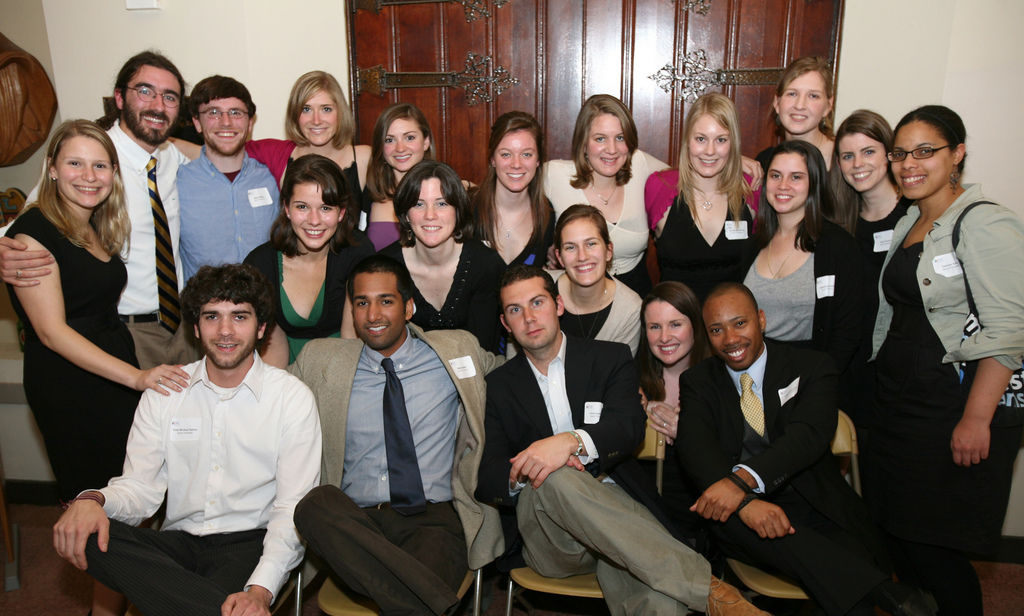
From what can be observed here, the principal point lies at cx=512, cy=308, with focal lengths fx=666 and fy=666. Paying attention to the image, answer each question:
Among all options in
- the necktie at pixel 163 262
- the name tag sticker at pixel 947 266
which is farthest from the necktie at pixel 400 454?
the name tag sticker at pixel 947 266

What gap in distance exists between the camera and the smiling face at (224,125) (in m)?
2.98

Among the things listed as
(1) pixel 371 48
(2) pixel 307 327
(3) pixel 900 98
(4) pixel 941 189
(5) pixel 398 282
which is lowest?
(2) pixel 307 327

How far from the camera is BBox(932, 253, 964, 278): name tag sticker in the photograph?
7.57 feet

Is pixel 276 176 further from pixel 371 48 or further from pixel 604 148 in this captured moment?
pixel 604 148

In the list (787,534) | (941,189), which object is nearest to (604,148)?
(941,189)

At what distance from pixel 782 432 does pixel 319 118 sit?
2527mm

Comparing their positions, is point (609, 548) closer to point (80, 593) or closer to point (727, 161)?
point (727, 161)

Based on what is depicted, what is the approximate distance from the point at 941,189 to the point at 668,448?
1.40m

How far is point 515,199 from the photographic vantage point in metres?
3.22

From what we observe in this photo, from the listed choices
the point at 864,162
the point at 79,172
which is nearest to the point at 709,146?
the point at 864,162

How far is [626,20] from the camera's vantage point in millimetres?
3832

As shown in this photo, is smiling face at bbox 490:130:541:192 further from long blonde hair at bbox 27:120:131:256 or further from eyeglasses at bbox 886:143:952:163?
long blonde hair at bbox 27:120:131:256

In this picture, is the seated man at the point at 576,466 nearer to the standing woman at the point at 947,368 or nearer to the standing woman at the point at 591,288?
the standing woman at the point at 591,288

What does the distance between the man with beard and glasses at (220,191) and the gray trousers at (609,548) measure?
177cm
